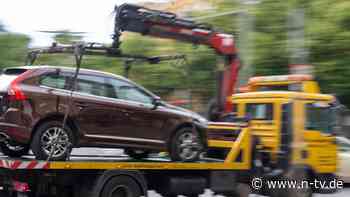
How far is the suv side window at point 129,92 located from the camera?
9.94 meters

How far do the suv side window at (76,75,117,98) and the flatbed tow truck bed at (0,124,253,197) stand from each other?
106 centimetres

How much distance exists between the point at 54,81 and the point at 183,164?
2523mm

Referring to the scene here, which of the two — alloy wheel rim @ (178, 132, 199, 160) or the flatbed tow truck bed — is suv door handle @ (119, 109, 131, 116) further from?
alloy wheel rim @ (178, 132, 199, 160)

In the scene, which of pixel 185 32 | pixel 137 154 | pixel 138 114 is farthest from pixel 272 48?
pixel 138 114

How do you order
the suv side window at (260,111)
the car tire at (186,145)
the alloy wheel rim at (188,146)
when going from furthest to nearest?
the suv side window at (260,111)
the alloy wheel rim at (188,146)
the car tire at (186,145)

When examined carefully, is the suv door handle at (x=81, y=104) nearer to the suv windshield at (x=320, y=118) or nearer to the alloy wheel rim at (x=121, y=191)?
the alloy wheel rim at (x=121, y=191)

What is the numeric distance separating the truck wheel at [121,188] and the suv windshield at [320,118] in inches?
148

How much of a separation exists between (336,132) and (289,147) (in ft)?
4.25

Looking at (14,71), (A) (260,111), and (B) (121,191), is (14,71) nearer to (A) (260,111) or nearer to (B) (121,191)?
(B) (121,191)

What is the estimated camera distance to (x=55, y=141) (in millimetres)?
9078

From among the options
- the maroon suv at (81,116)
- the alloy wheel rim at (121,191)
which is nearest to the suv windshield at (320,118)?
the maroon suv at (81,116)

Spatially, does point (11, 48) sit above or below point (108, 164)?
above

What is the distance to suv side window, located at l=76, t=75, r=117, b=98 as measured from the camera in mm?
9546

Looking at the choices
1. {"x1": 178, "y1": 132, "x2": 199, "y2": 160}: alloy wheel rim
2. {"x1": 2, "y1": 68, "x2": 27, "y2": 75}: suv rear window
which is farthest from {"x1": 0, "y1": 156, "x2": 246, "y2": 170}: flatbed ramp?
{"x1": 2, "y1": 68, "x2": 27, "y2": 75}: suv rear window
